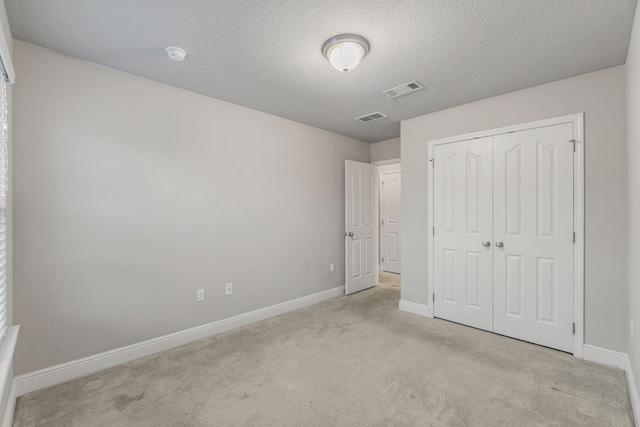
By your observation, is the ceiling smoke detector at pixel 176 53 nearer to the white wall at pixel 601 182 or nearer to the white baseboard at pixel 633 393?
the white wall at pixel 601 182

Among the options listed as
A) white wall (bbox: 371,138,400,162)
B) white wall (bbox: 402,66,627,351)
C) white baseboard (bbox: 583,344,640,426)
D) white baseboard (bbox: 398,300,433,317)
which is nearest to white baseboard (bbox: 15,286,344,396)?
white baseboard (bbox: 398,300,433,317)

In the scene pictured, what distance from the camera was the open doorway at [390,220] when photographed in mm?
5973

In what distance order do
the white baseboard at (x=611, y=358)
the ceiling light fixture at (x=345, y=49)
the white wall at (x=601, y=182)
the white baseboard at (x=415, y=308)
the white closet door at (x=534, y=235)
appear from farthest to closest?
the white baseboard at (x=415, y=308), the white closet door at (x=534, y=235), the white wall at (x=601, y=182), the white baseboard at (x=611, y=358), the ceiling light fixture at (x=345, y=49)

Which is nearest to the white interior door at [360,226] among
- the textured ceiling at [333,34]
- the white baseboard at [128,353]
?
the white baseboard at [128,353]

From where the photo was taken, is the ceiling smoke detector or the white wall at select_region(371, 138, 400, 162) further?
the white wall at select_region(371, 138, 400, 162)

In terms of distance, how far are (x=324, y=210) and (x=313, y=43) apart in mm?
2449

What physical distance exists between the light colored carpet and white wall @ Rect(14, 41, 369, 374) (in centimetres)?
46

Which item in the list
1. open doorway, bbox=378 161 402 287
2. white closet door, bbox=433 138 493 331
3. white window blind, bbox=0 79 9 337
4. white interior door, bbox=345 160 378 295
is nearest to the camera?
white window blind, bbox=0 79 9 337

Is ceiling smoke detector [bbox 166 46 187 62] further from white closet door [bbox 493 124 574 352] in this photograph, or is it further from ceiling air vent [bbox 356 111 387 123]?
white closet door [bbox 493 124 574 352]

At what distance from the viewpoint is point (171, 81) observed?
8.56 feet

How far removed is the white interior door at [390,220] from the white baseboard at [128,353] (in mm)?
2990

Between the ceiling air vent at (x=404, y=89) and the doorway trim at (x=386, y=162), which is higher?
the ceiling air vent at (x=404, y=89)

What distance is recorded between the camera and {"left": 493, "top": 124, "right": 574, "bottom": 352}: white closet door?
2.56 meters

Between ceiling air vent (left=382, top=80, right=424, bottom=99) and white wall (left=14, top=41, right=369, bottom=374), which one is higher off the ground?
ceiling air vent (left=382, top=80, right=424, bottom=99)
